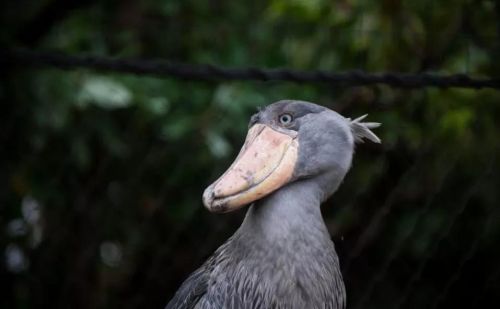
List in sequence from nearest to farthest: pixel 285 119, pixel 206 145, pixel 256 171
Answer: pixel 256 171 < pixel 285 119 < pixel 206 145

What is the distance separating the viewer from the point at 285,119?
1.95 metres

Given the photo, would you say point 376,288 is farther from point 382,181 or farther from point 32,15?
point 32,15

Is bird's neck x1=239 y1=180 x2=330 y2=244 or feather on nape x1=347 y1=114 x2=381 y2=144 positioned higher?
feather on nape x1=347 y1=114 x2=381 y2=144

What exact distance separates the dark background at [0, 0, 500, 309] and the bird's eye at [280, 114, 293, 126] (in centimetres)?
98

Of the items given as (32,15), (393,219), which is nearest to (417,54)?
(393,219)

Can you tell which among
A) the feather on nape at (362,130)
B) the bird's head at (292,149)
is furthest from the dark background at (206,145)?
the bird's head at (292,149)

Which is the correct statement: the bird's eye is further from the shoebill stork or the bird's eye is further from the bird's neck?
the bird's neck

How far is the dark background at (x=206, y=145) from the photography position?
9.62 ft

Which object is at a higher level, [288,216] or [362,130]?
[362,130]

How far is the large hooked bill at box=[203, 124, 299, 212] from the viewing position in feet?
5.72

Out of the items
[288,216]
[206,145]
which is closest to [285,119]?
[288,216]

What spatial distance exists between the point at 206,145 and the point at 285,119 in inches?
41.8

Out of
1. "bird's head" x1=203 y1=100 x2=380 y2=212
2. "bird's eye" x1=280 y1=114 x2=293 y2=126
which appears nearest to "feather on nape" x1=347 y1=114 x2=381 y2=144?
"bird's head" x1=203 y1=100 x2=380 y2=212

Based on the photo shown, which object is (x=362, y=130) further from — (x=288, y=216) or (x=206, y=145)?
(x=206, y=145)
